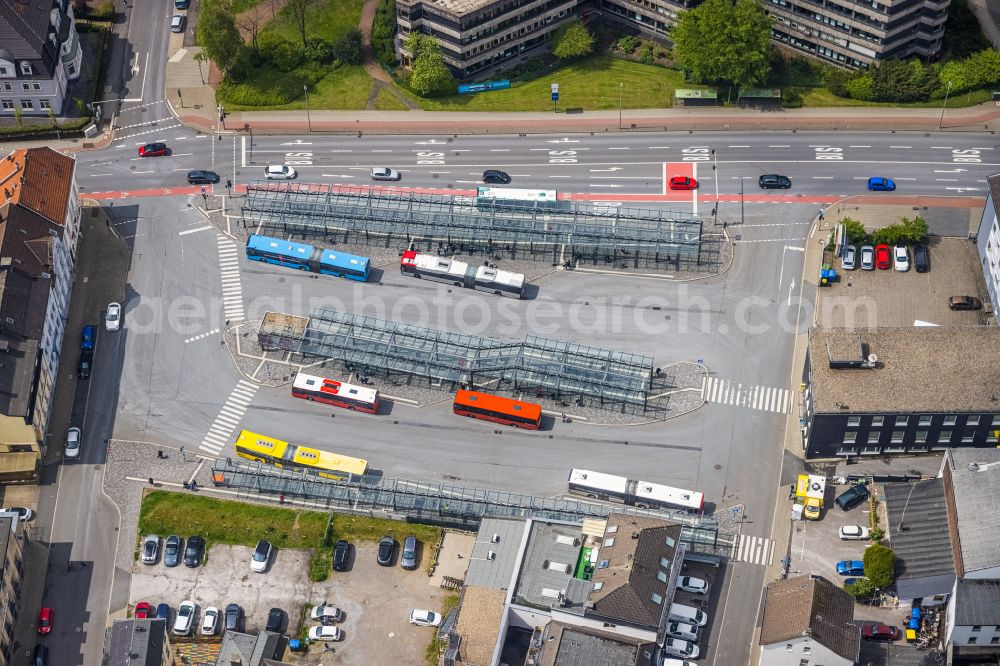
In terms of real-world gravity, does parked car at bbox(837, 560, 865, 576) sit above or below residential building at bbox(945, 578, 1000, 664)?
above

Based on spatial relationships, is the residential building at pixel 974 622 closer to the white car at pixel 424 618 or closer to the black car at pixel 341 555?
the white car at pixel 424 618

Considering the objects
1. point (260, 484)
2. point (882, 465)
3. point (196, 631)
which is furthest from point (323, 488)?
point (882, 465)

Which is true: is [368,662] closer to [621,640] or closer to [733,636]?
[621,640]

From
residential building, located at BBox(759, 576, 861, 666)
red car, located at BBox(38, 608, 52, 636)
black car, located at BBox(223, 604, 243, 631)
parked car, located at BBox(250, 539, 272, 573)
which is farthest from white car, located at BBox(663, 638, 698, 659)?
red car, located at BBox(38, 608, 52, 636)

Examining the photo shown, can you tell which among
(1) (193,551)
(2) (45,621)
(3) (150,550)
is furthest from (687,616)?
(2) (45,621)

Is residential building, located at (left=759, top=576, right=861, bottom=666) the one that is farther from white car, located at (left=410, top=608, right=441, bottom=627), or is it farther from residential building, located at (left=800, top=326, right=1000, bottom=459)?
white car, located at (left=410, top=608, right=441, bottom=627)

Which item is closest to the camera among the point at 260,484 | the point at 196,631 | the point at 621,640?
the point at 621,640
